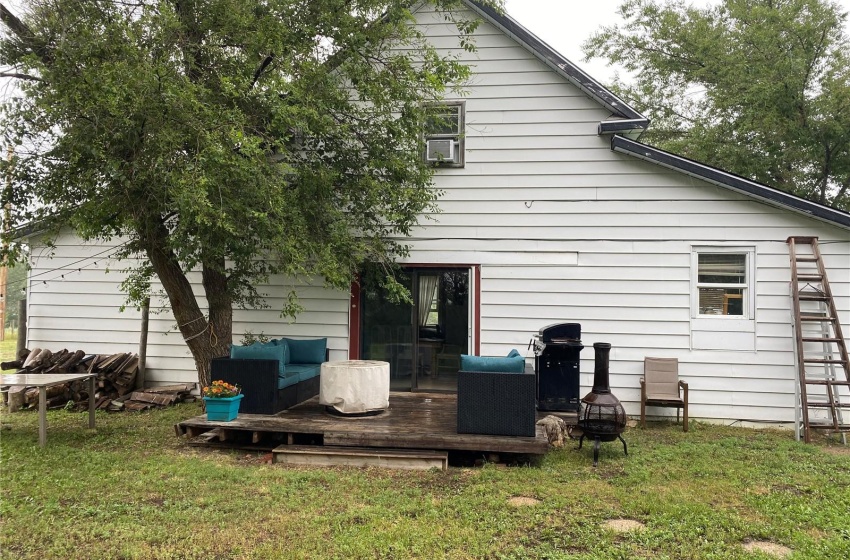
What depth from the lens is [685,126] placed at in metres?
16.2

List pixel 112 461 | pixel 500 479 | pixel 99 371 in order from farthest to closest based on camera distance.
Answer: pixel 99 371, pixel 112 461, pixel 500 479

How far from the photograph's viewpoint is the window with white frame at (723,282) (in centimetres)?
752

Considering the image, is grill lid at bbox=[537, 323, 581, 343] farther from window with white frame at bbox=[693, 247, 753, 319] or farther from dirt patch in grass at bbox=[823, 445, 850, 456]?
dirt patch in grass at bbox=[823, 445, 850, 456]

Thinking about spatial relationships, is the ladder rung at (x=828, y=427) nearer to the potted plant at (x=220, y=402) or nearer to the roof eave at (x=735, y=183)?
the roof eave at (x=735, y=183)

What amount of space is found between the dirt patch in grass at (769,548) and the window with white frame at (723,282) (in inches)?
171

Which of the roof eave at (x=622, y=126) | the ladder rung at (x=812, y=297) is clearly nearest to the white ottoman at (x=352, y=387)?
the roof eave at (x=622, y=126)

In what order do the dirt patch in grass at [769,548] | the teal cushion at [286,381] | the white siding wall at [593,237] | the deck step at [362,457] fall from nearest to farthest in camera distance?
1. the dirt patch in grass at [769,548]
2. the deck step at [362,457]
3. the teal cushion at [286,381]
4. the white siding wall at [593,237]

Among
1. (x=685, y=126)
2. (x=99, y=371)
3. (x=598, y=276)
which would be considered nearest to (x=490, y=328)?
(x=598, y=276)

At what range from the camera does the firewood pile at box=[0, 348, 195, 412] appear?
8.30 m

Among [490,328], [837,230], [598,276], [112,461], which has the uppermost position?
[837,230]

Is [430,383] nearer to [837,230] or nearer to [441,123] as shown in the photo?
[441,123]

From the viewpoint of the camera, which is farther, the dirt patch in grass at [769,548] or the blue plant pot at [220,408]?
the blue plant pot at [220,408]

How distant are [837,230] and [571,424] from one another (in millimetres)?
4489

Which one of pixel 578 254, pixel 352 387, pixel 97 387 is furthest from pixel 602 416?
pixel 97 387
